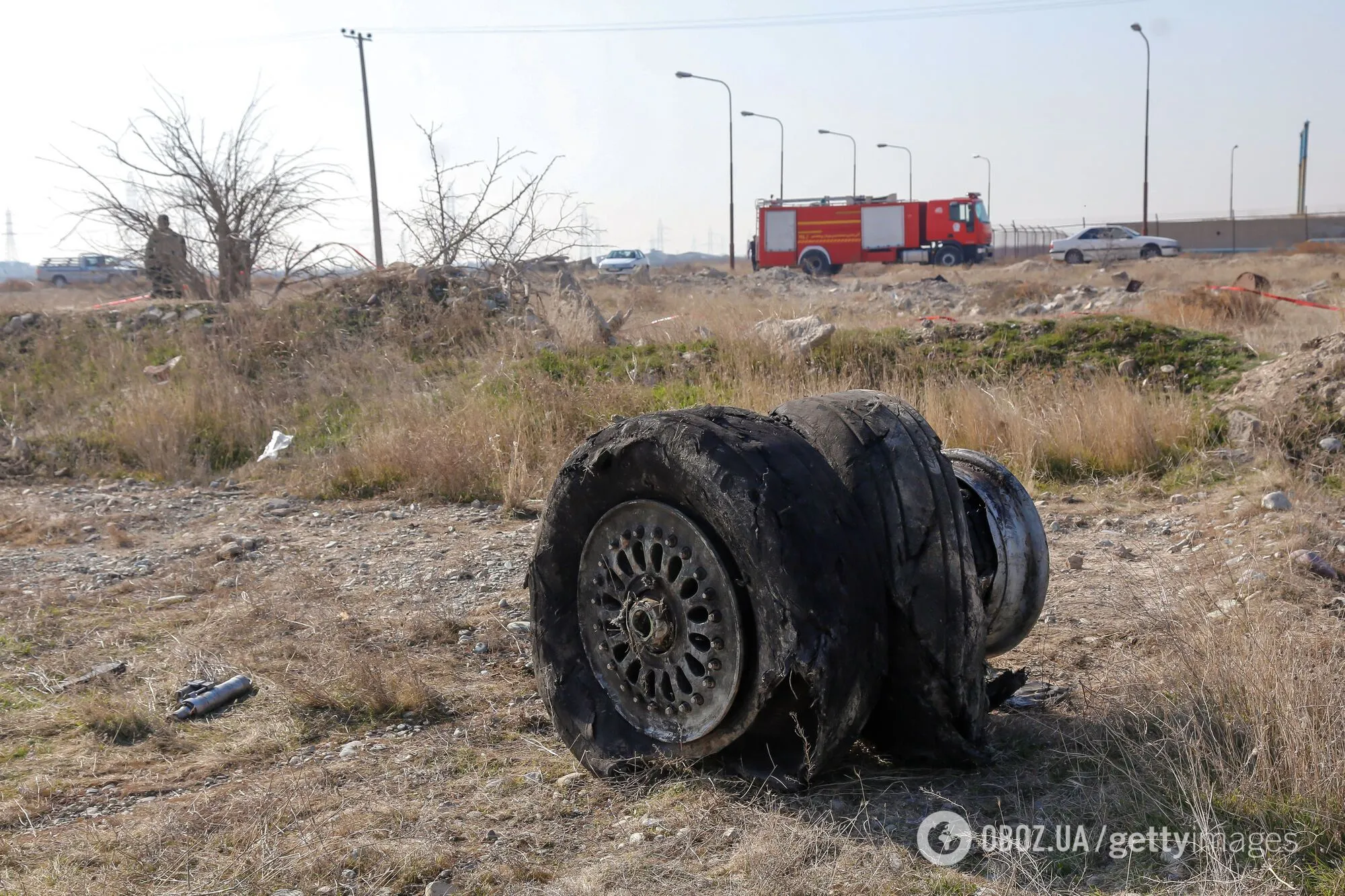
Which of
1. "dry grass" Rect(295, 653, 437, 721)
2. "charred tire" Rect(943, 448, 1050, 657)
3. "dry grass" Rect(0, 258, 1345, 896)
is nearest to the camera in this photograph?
"dry grass" Rect(0, 258, 1345, 896)

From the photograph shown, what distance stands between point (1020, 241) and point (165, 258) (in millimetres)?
51291

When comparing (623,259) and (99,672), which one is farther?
(623,259)

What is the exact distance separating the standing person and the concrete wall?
49413mm

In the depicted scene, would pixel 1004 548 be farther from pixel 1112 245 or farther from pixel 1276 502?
pixel 1112 245

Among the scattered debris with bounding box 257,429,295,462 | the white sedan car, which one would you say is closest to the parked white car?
the white sedan car

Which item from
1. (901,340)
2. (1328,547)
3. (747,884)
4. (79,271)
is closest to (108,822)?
(747,884)

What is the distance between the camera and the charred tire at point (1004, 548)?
3168 millimetres

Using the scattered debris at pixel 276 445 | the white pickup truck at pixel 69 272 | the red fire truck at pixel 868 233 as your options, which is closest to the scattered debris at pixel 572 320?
the scattered debris at pixel 276 445

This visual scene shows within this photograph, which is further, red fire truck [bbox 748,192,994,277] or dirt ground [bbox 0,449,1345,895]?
red fire truck [bbox 748,192,994,277]

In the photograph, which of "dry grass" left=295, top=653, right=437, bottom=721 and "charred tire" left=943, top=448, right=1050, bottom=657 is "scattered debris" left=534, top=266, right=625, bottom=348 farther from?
"charred tire" left=943, top=448, right=1050, bottom=657

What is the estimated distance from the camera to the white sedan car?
3966 cm

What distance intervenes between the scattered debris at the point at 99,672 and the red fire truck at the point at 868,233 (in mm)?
38069

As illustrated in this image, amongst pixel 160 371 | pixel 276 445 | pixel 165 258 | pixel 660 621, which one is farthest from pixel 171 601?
pixel 165 258

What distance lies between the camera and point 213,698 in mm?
4062
